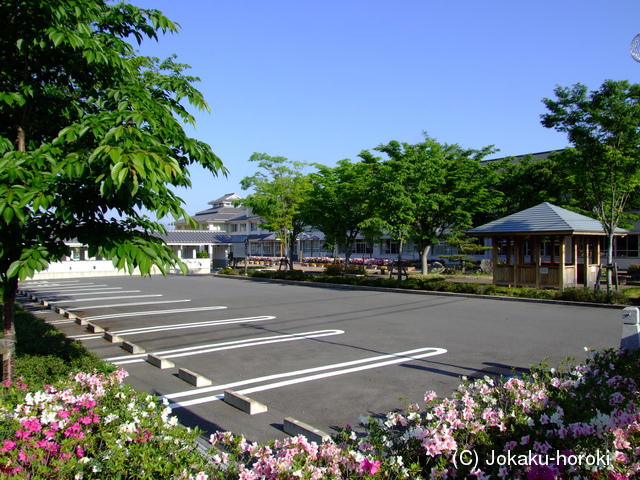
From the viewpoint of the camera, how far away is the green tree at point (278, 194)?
3566 cm

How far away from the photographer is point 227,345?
10.1 metres

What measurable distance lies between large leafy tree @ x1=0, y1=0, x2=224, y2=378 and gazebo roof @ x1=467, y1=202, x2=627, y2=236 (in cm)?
1816

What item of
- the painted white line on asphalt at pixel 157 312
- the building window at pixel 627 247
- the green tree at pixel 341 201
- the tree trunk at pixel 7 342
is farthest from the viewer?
the building window at pixel 627 247

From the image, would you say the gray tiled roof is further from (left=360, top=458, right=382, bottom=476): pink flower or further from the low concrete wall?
(left=360, top=458, right=382, bottom=476): pink flower

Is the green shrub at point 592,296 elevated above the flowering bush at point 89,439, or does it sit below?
below

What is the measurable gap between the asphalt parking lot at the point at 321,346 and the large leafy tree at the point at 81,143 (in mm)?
2677

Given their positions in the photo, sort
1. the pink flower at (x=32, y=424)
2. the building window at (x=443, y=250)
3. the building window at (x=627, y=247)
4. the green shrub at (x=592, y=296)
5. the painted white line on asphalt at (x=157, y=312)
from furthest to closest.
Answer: the building window at (x=443, y=250) < the building window at (x=627, y=247) < the green shrub at (x=592, y=296) < the painted white line on asphalt at (x=157, y=312) < the pink flower at (x=32, y=424)

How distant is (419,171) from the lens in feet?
79.6

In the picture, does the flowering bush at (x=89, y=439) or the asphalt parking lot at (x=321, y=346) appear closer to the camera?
the flowering bush at (x=89, y=439)

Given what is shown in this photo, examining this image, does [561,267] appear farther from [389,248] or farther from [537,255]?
[389,248]

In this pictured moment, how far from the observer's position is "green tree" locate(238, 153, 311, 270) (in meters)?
35.7

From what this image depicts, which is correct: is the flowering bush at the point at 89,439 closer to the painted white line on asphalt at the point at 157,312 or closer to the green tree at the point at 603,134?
the painted white line on asphalt at the point at 157,312

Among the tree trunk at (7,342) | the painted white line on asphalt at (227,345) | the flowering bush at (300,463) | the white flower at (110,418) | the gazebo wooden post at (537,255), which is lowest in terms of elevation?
the painted white line on asphalt at (227,345)

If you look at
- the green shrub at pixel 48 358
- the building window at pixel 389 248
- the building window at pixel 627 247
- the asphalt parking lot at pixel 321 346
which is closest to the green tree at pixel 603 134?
the asphalt parking lot at pixel 321 346
